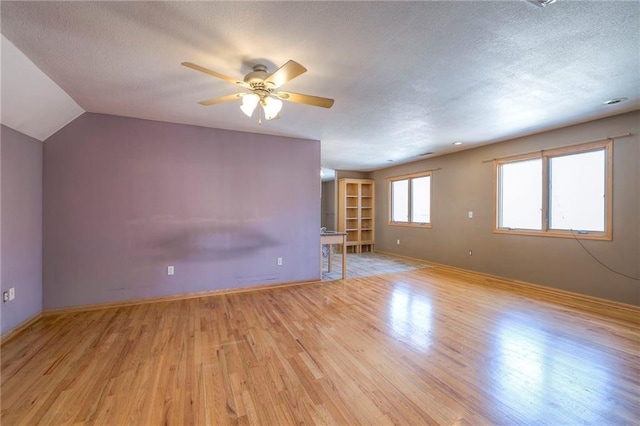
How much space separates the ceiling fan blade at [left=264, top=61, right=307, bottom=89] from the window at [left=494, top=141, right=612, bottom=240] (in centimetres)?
425

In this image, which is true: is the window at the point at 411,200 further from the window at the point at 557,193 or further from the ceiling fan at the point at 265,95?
the ceiling fan at the point at 265,95

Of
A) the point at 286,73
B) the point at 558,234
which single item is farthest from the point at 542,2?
the point at 558,234

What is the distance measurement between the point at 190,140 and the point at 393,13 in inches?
124

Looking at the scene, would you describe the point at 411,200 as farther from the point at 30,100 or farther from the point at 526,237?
the point at 30,100

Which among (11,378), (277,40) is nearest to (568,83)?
(277,40)

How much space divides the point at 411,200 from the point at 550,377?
5064 millimetres

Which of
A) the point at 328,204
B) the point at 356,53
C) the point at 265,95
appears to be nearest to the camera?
the point at 356,53

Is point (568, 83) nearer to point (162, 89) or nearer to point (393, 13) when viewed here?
point (393, 13)

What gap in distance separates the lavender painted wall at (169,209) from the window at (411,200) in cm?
308

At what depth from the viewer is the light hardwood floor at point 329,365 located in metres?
1.60

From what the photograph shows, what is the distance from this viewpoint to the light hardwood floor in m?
1.60

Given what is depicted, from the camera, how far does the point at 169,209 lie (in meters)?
3.64

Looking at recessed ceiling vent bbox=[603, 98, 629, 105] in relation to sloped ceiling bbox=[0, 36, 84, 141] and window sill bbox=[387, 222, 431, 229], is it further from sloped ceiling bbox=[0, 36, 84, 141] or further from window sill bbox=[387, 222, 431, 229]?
sloped ceiling bbox=[0, 36, 84, 141]

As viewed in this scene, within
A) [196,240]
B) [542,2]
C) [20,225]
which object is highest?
[542,2]
